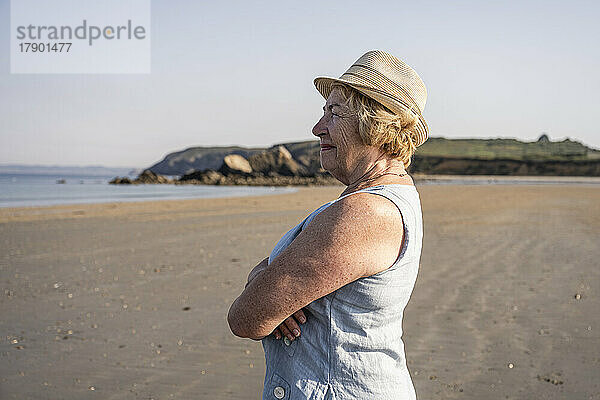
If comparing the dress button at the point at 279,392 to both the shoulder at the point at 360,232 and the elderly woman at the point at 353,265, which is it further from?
the shoulder at the point at 360,232

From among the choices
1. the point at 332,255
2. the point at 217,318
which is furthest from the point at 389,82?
the point at 217,318

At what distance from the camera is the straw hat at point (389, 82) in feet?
5.28

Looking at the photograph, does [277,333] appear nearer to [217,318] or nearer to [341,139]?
[341,139]

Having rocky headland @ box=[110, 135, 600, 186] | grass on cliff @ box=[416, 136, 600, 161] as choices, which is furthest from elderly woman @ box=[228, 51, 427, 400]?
grass on cliff @ box=[416, 136, 600, 161]

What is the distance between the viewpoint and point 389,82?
5.38 feet

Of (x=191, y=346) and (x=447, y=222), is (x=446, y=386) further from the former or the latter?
(x=447, y=222)

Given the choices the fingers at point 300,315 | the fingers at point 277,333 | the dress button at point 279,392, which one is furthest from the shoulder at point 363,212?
the dress button at point 279,392

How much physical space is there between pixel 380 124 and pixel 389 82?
13 cm

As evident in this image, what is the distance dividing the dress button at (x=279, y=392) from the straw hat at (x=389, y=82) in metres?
0.86

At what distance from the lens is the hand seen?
5.17 ft

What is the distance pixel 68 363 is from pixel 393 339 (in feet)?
12.7

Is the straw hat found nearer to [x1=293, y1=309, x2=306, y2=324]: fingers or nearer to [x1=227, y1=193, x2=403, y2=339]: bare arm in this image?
[x1=227, y1=193, x2=403, y2=339]: bare arm

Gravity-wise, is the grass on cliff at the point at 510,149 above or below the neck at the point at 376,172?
below

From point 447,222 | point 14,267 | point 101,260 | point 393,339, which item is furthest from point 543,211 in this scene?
point 393,339
